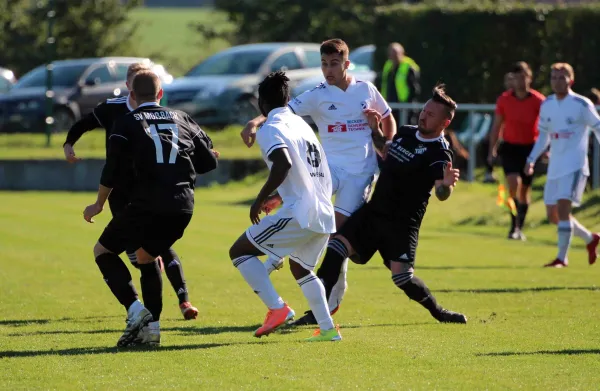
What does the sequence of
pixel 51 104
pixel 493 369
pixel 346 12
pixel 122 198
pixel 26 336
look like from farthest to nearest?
pixel 346 12, pixel 51 104, pixel 122 198, pixel 26 336, pixel 493 369

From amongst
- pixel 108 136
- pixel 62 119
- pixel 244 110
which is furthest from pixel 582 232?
pixel 62 119

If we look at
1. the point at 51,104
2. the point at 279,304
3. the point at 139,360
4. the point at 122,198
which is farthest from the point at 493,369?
the point at 51,104

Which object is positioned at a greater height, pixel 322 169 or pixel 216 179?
pixel 322 169

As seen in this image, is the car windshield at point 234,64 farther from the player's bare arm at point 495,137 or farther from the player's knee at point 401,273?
the player's knee at point 401,273

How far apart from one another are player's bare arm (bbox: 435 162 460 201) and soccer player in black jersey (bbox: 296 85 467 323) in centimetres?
18

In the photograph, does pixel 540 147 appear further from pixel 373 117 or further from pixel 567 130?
pixel 373 117

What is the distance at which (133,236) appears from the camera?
8000 mm

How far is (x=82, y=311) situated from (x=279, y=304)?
2486mm

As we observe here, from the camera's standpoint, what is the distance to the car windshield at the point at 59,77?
30.0 m

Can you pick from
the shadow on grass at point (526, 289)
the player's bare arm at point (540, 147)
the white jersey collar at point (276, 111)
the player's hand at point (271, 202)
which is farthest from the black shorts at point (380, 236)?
the player's bare arm at point (540, 147)

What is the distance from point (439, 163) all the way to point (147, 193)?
2.13 m

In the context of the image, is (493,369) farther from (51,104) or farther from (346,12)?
(346,12)

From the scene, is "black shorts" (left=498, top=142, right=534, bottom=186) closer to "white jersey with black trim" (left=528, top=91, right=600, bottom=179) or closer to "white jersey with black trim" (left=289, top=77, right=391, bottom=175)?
"white jersey with black trim" (left=528, top=91, right=600, bottom=179)

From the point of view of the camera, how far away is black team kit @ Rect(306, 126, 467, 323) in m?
8.95
